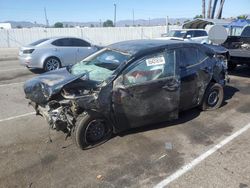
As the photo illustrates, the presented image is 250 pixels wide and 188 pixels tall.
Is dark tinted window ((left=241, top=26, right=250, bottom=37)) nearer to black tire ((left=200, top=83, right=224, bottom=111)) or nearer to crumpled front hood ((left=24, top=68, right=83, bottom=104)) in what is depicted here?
black tire ((left=200, top=83, right=224, bottom=111))

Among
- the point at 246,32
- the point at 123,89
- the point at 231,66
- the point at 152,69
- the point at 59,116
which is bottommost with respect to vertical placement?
the point at 231,66

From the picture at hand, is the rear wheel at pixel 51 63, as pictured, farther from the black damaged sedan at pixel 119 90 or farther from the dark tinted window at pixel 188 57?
the dark tinted window at pixel 188 57

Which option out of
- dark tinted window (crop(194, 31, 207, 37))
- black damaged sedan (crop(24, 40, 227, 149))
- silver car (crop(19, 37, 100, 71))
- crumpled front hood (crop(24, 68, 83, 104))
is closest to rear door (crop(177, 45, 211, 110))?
black damaged sedan (crop(24, 40, 227, 149))

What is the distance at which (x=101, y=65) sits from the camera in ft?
17.8

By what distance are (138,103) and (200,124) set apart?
1599mm

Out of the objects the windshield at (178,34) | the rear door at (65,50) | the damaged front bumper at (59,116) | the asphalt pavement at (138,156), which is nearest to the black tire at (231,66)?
the asphalt pavement at (138,156)

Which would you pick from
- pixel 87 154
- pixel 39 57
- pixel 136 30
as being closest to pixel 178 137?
pixel 87 154

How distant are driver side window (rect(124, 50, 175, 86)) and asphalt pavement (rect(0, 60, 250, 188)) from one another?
1059 millimetres

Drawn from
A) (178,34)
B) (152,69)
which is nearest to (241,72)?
(178,34)

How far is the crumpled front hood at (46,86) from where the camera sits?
15.0 ft

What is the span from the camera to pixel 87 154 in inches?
177

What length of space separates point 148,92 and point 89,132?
1235 millimetres

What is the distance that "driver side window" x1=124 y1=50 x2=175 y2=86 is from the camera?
480 cm

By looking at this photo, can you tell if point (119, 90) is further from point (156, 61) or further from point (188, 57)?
point (188, 57)
